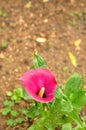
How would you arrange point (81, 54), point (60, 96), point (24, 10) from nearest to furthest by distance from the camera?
1. point (60, 96)
2. point (81, 54)
3. point (24, 10)

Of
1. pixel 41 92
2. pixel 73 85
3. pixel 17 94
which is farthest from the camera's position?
pixel 17 94

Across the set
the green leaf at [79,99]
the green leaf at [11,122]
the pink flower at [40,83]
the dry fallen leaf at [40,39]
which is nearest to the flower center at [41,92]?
the pink flower at [40,83]

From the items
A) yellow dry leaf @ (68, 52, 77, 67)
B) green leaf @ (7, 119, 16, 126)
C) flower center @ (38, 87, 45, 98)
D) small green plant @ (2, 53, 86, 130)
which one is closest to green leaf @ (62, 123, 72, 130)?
small green plant @ (2, 53, 86, 130)

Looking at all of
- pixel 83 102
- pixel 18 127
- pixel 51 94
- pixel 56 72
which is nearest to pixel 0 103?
pixel 18 127

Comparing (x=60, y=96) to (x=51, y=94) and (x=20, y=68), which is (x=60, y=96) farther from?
(x=20, y=68)

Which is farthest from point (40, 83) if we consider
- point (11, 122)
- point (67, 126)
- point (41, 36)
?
point (41, 36)

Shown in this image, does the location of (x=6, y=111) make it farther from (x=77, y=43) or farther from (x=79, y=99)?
(x=77, y=43)
